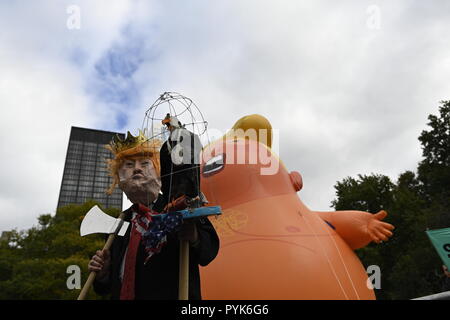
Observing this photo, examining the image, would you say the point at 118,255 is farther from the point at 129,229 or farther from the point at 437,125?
the point at 437,125

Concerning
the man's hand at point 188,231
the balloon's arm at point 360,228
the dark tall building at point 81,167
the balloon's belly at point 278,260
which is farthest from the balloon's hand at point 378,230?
the dark tall building at point 81,167

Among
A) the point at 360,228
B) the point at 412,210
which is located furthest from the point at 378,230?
the point at 412,210

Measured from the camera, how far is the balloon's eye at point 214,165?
530cm

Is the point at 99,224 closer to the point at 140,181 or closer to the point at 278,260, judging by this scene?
the point at 140,181

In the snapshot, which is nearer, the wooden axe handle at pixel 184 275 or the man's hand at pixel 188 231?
the wooden axe handle at pixel 184 275

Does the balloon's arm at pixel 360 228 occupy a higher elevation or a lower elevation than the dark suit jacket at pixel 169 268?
higher

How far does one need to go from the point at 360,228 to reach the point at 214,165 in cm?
258

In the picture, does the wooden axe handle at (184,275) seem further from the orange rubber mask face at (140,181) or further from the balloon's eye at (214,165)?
the balloon's eye at (214,165)

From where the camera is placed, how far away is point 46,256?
1684 centimetres

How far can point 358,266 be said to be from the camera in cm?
491

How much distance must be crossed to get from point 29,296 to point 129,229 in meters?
15.5

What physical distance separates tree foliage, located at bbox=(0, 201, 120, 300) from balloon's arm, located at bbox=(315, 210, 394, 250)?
12019 millimetres

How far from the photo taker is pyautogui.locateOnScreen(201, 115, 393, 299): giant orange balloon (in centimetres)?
416
